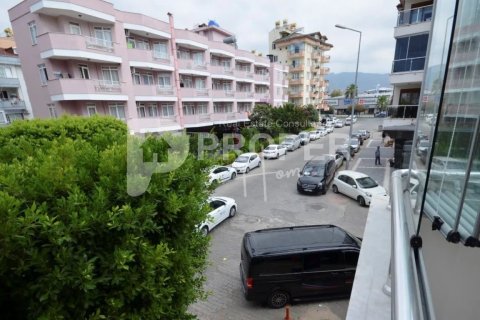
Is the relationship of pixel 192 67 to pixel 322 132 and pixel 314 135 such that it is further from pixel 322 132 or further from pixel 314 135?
pixel 322 132

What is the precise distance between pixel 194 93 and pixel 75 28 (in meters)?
9.46

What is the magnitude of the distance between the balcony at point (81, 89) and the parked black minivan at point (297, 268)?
13500mm

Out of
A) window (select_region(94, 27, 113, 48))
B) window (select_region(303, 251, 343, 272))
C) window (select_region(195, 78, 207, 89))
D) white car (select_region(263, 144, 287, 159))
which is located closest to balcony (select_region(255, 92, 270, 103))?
window (select_region(195, 78, 207, 89))

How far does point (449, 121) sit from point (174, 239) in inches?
112

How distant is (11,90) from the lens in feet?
77.0

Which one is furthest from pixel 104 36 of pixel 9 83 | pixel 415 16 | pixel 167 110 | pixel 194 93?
pixel 415 16

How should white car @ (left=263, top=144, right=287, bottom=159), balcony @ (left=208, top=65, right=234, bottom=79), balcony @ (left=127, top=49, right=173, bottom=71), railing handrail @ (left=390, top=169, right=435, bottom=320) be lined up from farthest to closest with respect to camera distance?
balcony @ (left=208, top=65, right=234, bottom=79), white car @ (left=263, top=144, right=287, bottom=159), balcony @ (left=127, top=49, right=173, bottom=71), railing handrail @ (left=390, top=169, right=435, bottom=320)

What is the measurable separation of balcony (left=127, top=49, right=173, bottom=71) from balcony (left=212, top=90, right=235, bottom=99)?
19.5ft

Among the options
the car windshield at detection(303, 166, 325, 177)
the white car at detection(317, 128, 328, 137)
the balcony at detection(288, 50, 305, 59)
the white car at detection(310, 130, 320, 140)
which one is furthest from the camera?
the balcony at detection(288, 50, 305, 59)

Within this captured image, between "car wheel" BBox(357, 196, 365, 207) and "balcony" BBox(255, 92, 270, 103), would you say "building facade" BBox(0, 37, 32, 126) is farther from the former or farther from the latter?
"car wheel" BBox(357, 196, 365, 207)

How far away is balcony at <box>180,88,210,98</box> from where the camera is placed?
2082 cm

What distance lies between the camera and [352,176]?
41.0 ft

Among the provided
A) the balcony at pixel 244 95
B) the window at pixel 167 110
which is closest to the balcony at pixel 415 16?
the window at pixel 167 110

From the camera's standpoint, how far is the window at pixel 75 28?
14227mm
